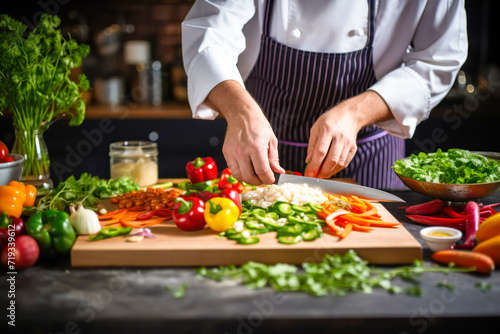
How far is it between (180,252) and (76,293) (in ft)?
0.88

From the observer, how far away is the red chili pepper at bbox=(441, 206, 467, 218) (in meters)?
1.50

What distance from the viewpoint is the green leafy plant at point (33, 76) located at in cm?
161

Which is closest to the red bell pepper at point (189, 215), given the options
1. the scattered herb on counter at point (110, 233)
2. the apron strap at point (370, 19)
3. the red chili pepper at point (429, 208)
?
the scattered herb on counter at point (110, 233)

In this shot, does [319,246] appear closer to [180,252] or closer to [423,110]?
[180,252]

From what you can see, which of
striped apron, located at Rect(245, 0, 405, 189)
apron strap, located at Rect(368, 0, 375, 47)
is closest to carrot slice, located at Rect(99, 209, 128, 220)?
striped apron, located at Rect(245, 0, 405, 189)

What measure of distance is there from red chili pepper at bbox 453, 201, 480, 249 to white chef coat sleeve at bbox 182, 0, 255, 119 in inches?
33.3

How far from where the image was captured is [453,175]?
1.63m

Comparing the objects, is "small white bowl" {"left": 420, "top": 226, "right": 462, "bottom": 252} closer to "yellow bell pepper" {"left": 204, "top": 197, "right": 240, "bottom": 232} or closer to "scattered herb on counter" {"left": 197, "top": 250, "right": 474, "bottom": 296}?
"scattered herb on counter" {"left": 197, "top": 250, "right": 474, "bottom": 296}

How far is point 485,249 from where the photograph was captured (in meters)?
1.19

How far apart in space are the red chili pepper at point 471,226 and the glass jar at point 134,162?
1243 millimetres

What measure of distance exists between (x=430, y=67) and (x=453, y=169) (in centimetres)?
45

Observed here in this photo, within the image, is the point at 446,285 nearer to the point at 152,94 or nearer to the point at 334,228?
the point at 334,228

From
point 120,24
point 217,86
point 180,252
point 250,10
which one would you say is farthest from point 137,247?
point 120,24

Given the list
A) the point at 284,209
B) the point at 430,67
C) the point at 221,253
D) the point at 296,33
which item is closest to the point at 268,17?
the point at 296,33
